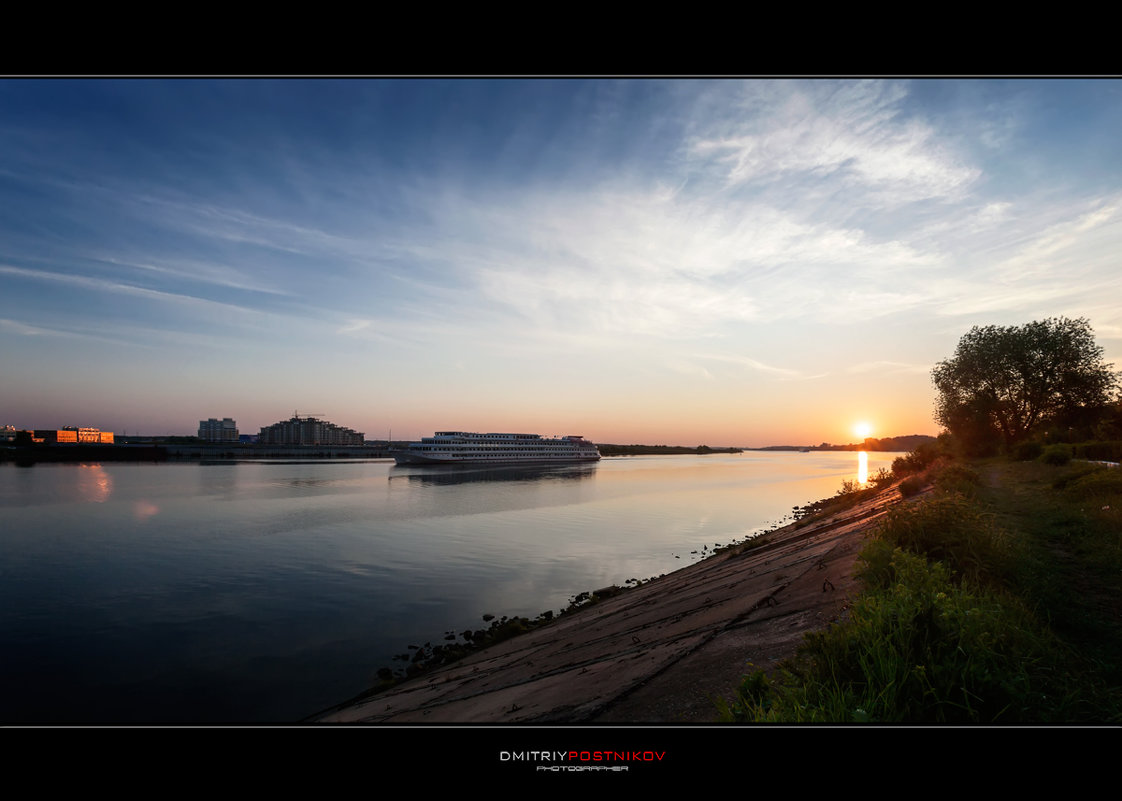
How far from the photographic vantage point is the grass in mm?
2727

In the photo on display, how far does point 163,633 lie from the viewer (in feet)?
36.6

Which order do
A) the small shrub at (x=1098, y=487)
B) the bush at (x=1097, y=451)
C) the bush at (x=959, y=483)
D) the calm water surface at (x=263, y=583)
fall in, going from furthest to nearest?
1. the bush at (x=1097, y=451)
2. the bush at (x=959, y=483)
3. the small shrub at (x=1098, y=487)
4. the calm water surface at (x=263, y=583)

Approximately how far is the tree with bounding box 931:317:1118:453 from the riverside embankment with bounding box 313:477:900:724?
32.6 meters

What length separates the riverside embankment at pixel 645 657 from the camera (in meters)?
4.43

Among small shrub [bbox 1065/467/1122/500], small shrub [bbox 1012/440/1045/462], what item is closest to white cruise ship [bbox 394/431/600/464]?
small shrub [bbox 1012/440/1045/462]

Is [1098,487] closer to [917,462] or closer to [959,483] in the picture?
[959,483]

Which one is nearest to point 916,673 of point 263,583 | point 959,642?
point 959,642

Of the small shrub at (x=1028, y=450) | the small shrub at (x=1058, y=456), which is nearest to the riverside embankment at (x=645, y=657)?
the small shrub at (x=1058, y=456)

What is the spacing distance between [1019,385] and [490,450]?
83250 mm

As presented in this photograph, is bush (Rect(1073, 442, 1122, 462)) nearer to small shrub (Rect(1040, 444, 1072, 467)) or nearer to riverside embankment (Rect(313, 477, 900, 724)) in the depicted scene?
small shrub (Rect(1040, 444, 1072, 467))

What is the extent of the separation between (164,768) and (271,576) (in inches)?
665

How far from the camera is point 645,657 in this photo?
588cm

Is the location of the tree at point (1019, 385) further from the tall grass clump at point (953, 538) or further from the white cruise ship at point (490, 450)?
the white cruise ship at point (490, 450)

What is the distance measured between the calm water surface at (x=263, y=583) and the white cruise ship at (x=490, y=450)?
2174 inches
